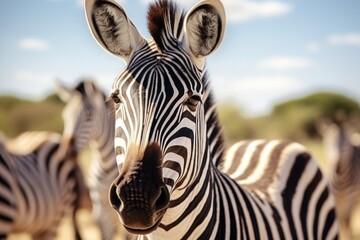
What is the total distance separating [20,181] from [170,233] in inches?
208

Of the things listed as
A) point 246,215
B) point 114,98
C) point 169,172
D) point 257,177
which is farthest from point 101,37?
point 257,177

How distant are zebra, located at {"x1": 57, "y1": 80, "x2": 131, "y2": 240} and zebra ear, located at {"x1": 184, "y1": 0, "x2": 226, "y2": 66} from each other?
5.52 meters

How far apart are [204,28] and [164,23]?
20 cm

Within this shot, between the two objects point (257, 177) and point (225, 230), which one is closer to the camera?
point (225, 230)

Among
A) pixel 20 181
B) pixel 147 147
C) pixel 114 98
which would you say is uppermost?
pixel 114 98

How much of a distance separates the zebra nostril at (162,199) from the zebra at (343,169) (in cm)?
899

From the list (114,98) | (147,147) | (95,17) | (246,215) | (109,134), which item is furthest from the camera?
(109,134)

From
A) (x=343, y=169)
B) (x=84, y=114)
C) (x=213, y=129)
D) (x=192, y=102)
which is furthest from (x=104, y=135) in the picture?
(x=192, y=102)

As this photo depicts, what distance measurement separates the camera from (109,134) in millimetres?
8922

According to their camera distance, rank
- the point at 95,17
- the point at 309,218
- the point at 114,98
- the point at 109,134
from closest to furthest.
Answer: the point at 114,98 < the point at 95,17 < the point at 309,218 < the point at 109,134

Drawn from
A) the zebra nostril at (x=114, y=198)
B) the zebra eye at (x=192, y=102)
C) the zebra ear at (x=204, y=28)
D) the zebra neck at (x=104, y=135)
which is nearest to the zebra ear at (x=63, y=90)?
the zebra neck at (x=104, y=135)

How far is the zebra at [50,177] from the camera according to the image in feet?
24.3

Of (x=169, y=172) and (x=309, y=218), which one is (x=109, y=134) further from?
(x=169, y=172)

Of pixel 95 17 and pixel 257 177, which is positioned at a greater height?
pixel 95 17
